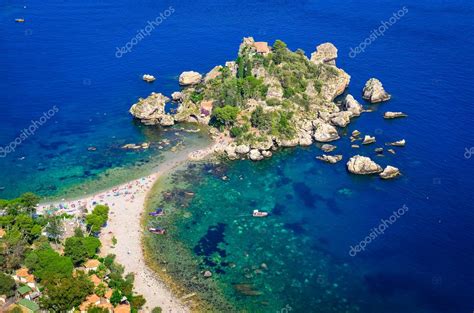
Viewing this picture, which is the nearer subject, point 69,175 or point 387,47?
point 69,175

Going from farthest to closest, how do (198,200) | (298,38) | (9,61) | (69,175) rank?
(298,38), (9,61), (69,175), (198,200)

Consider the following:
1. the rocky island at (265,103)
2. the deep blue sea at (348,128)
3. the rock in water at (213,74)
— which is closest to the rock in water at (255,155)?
the rocky island at (265,103)

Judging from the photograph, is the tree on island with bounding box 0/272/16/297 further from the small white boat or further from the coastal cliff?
the small white boat

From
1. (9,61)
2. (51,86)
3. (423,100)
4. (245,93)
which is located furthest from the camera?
(9,61)

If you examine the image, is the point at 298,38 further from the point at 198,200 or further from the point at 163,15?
the point at 198,200

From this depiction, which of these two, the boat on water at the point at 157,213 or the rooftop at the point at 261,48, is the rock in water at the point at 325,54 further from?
the boat on water at the point at 157,213

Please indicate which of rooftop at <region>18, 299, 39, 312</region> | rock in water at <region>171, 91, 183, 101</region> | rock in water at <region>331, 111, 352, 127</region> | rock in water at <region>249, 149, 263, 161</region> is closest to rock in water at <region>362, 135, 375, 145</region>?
rock in water at <region>331, 111, 352, 127</region>

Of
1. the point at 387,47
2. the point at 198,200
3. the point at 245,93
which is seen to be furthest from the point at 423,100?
the point at 198,200

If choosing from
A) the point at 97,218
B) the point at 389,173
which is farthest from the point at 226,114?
the point at 97,218

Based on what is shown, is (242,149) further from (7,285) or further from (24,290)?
(7,285)
